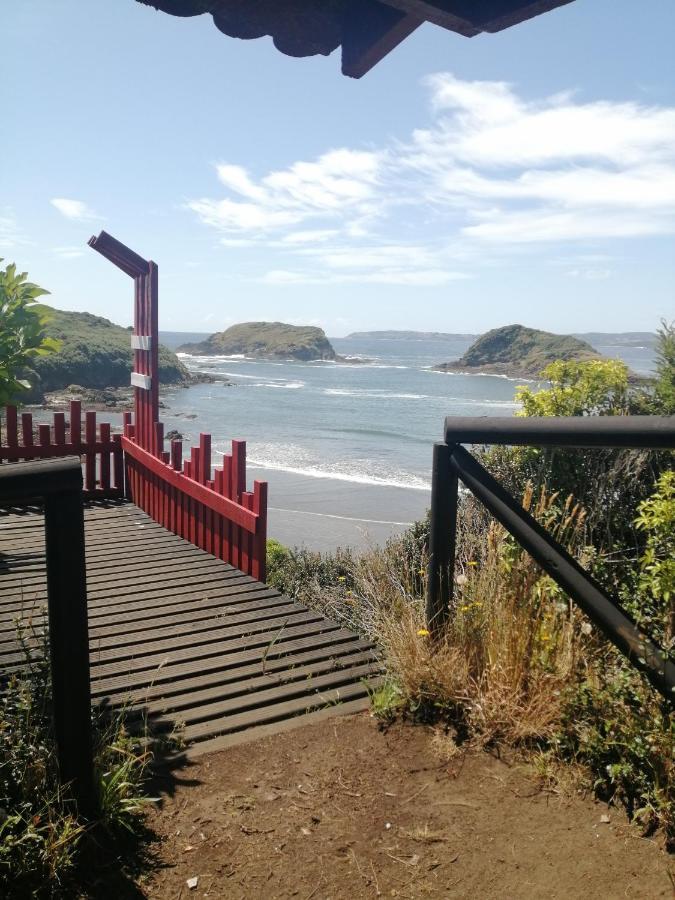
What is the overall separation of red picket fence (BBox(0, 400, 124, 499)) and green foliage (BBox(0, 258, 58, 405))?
2.68 meters

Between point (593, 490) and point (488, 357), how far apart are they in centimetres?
8054

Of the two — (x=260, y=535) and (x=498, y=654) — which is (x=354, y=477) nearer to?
(x=260, y=535)

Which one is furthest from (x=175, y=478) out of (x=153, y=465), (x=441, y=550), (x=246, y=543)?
(x=441, y=550)

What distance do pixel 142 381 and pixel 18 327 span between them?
2.91m

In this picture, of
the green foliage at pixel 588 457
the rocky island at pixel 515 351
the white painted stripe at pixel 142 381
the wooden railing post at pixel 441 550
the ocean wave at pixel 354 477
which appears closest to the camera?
the wooden railing post at pixel 441 550

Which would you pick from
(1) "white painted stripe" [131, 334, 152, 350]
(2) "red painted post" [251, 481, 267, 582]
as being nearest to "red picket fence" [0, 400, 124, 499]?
(1) "white painted stripe" [131, 334, 152, 350]

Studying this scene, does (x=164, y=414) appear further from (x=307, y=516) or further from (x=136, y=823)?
(x=136, y=823)

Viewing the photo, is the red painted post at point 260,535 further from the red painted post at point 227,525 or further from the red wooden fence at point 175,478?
the red painted post at point 227,525

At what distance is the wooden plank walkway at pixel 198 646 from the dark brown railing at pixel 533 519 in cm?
91

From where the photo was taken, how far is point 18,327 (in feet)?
14.9

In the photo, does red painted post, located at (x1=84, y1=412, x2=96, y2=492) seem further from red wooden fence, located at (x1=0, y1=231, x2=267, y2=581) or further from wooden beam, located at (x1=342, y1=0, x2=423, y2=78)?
wooden beam, located at (x1=342, y1=0, x2=423, y2=78)

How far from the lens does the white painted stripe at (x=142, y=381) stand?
7324mm

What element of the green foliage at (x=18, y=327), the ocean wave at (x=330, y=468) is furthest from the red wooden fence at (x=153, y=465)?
the ocean wave at (x=330, y=468)

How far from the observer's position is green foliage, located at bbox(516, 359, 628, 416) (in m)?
7.34
